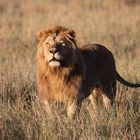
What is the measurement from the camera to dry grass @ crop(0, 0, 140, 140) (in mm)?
5117

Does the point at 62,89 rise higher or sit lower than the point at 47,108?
higher

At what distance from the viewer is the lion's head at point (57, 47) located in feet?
17.6

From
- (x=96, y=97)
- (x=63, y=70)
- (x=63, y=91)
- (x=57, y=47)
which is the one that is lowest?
(x=96, y=97)

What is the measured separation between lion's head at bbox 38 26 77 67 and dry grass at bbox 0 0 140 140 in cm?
49

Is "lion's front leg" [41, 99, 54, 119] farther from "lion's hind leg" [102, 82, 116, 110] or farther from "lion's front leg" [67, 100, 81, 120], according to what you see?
"lion's hind leg" [102, 82, 116, 110]

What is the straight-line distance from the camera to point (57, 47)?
5395mm

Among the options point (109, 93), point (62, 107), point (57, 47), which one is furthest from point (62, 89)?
point (109, 93)

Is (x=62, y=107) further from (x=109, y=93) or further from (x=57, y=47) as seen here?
(x=109, y=93)

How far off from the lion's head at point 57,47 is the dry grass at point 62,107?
49cm

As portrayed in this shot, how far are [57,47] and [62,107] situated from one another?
0.67 meters

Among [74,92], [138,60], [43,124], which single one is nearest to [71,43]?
[74,92]

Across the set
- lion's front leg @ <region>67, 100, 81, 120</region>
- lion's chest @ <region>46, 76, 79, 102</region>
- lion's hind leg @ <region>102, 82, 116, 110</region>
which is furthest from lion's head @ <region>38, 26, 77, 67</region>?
lion's hind leg @ <region>102, 82, 116, 110</region>

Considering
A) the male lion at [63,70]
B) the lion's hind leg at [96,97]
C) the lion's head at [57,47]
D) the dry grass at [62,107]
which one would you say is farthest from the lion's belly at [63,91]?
the lion's hind leg at [96,97]

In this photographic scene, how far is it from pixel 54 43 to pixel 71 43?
215 millimetres
